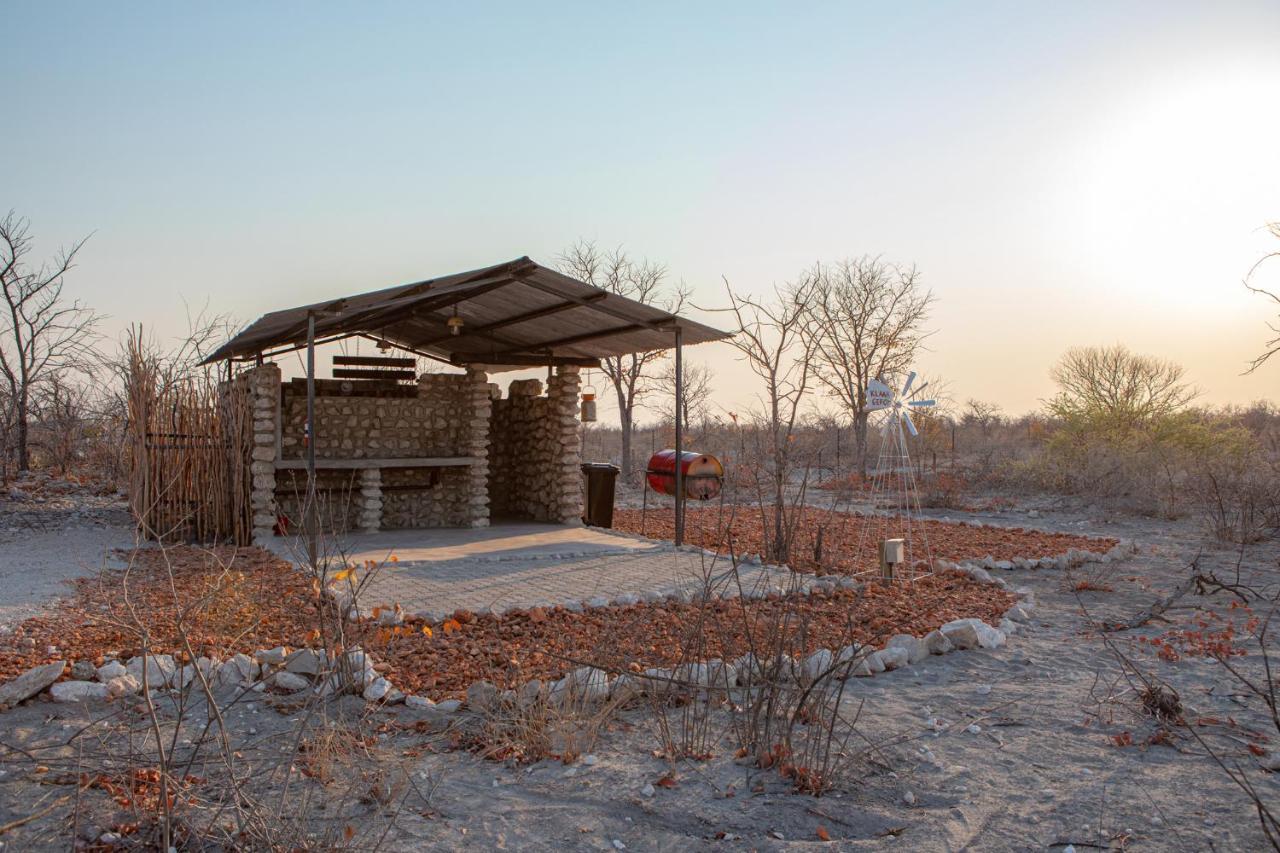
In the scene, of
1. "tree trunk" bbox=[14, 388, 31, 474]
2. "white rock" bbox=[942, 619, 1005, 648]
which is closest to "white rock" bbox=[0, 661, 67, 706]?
"white rock" bbox=[942, 619, 1005, 648]

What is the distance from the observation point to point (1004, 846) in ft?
10.5

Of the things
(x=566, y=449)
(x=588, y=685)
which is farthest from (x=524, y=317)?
(x=588, y=685)

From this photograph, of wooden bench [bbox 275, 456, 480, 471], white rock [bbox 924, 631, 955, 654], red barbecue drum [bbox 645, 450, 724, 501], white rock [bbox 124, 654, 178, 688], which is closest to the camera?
white rock [bbox 124, 654, 178, 688]

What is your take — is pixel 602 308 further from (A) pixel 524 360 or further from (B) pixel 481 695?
(B) pixel 481 695

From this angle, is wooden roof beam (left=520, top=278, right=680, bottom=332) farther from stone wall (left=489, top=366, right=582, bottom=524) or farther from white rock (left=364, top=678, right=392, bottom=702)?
white rock (left=364, top=678, right=392, bottom=702)

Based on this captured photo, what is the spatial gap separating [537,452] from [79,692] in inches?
346

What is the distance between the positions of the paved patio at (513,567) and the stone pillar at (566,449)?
718 mm

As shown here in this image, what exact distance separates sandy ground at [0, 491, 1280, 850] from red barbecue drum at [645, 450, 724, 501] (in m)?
7.08

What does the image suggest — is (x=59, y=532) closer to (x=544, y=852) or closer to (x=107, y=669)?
(x=107, y=669)

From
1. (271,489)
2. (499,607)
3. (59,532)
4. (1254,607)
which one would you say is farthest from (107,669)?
(1254,607)

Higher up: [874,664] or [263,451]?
[263,451]

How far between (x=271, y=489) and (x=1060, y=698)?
8.85m

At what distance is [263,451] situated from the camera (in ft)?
34.6

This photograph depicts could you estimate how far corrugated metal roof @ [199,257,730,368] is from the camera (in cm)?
902
